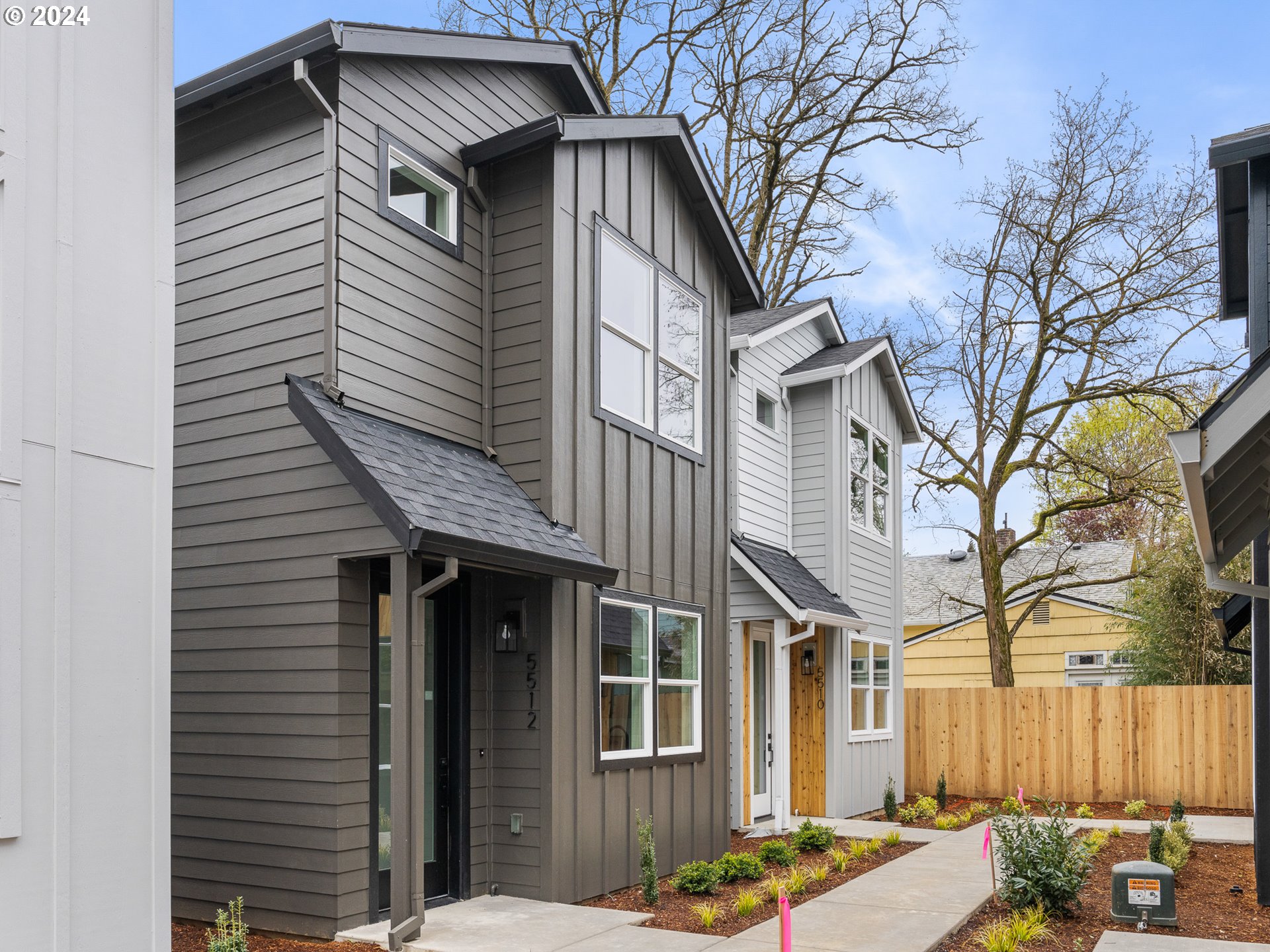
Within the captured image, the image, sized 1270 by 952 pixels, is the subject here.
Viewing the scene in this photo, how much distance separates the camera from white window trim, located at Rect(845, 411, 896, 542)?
1460 cm

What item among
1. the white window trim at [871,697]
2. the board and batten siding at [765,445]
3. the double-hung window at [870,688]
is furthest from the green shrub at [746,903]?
the double-hung window at [870,688]

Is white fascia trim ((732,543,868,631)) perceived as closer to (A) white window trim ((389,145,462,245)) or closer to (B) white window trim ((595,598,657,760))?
(B) white window trim ((595,598,657,760))

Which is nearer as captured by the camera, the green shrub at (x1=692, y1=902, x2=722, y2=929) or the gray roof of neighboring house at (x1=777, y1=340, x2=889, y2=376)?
the green shrub at (x1=692, y1=902, x2=722, y2=929)

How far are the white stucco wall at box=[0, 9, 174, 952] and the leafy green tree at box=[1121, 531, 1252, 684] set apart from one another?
629 inches

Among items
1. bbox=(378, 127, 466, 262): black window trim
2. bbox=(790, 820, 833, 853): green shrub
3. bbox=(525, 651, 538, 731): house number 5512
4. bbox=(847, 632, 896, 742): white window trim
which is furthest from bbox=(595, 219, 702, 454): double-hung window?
bbox=(847, 632, 896, 742): white window trim

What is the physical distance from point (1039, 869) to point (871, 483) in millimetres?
8072

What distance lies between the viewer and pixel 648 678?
9344 mm

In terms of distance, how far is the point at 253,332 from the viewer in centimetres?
765

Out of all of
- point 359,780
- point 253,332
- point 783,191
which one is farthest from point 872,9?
point 359,780

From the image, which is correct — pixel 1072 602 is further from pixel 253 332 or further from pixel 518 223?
pixel 253 332

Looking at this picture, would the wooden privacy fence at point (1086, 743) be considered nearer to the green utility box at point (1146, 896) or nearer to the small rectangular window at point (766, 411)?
the small rectangular window at point (766, 411)

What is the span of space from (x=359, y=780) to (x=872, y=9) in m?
17.5

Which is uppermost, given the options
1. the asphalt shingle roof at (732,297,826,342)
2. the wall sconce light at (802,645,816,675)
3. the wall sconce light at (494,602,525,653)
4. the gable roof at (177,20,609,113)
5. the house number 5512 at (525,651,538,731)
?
the gable roof at (177,20,609,113)

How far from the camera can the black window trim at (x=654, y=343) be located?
8.95 meters
